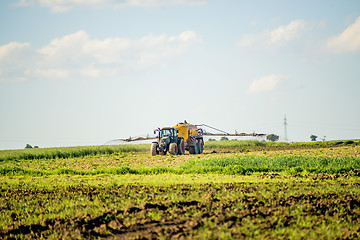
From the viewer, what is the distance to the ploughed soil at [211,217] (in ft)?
27.7

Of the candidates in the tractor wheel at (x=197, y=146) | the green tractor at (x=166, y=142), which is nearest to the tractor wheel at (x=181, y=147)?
the green tractor at (x=166, y=142)

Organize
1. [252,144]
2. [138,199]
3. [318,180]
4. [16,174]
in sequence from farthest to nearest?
[252,144] < [16,174] < [318,180] < [138,199]

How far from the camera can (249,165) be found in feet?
75.5

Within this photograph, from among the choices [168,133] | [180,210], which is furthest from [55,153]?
[180,210]

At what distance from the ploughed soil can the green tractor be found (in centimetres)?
2291

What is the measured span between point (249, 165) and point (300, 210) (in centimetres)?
1275

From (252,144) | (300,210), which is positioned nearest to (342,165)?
(300,210)

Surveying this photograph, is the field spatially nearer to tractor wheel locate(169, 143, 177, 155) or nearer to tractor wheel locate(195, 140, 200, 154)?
tractor wheel locate(169, 143, 177, 155)

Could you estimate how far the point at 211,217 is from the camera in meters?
9.41

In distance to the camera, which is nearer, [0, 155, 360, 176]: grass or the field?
the field

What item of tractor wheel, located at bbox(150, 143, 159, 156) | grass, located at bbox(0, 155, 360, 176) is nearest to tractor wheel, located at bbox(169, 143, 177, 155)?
tractor wheel, located at bbox(150, 143, 159, 156)

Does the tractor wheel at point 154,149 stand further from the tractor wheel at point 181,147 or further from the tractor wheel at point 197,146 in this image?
the tractor wheel at point 197,146

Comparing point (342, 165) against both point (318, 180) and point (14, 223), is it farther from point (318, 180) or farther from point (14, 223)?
point (14, 223)

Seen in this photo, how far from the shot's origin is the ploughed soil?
8430 mm
